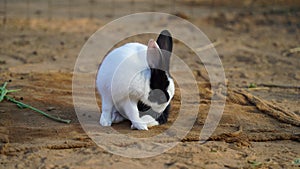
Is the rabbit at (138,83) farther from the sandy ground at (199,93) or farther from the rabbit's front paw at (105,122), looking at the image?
the sandy ground at (199,93)

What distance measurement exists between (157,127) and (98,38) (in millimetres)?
4842

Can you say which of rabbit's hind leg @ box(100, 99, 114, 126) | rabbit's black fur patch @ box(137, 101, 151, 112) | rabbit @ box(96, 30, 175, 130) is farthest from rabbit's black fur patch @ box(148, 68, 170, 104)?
rabbit's hind leg @ box(100, 99, 114, 126)

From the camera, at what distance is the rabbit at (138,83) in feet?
14.9

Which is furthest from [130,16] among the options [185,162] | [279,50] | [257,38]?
[185,162]

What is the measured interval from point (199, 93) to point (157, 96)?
4.96 feet

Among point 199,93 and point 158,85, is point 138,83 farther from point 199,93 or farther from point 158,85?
point 199,93

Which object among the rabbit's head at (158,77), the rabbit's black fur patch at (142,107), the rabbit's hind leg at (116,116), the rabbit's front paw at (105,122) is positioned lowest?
the rabbit's front paw at (105,122)

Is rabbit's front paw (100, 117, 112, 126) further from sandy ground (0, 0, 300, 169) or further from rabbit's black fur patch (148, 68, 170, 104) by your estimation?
rabbit's black fur patch (148, 68, 170, 104)

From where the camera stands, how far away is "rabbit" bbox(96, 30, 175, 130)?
454cm

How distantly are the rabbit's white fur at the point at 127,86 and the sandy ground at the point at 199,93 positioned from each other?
0.13 m

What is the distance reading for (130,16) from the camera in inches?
433

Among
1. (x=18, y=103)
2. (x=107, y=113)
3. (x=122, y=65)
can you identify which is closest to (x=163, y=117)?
(x=107, y=113)

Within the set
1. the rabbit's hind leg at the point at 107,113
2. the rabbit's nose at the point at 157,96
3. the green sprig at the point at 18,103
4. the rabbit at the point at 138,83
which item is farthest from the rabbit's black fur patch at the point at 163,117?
the green sprig at the point at 18,103

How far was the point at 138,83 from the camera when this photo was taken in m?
4.54
